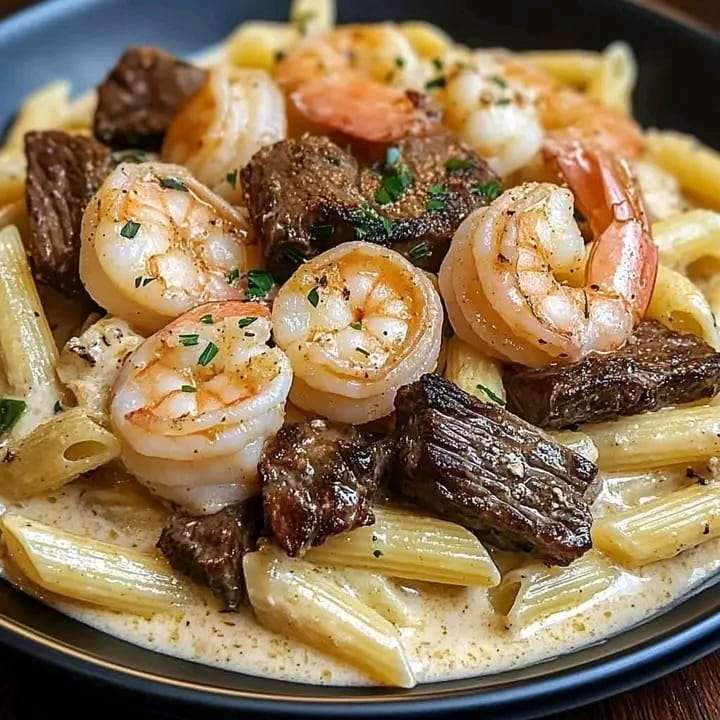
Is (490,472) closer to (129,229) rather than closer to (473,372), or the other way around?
(473,372)

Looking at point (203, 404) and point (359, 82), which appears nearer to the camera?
point (203, 404)

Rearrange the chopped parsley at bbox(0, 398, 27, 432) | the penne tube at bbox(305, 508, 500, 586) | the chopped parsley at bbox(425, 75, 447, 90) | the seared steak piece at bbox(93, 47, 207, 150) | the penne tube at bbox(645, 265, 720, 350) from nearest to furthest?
the penne tube at bbox(305, 508, 500, 586), the chopped parsley at bbox(0, 398, 27, 432), the penne tube at bbox(645, 265, 720, 350), the seared steak piece at bbox(93, 47, 207, 150), the chopped parsley at bbox(425, 75, 447, 90)

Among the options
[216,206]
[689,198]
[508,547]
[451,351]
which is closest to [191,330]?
[216,206]

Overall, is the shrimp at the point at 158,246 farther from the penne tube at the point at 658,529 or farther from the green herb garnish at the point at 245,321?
the penne tube at the point at 658,529

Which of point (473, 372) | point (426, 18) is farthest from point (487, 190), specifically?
point (426, 18)

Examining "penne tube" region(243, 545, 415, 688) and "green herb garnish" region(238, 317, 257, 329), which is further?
"green herb garnish" region(238, 317, 257, 329)

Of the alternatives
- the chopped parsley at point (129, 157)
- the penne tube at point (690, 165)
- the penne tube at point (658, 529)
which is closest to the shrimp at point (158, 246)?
the chopped parsley at point (129, 157)

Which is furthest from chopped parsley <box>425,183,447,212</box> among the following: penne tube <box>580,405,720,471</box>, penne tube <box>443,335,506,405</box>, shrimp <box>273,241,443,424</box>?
penne tube <box>580,405,720,471</box>

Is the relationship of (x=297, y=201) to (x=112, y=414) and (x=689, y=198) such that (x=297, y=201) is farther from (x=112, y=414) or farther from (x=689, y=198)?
(x=689, y=198)

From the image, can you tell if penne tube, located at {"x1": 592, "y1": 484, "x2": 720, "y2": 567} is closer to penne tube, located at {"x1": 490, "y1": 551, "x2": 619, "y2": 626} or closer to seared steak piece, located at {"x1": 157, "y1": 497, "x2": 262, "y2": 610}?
penne tube, located at {"x1": 490, "y1": 551, "x2": 619, "y2": 626}
